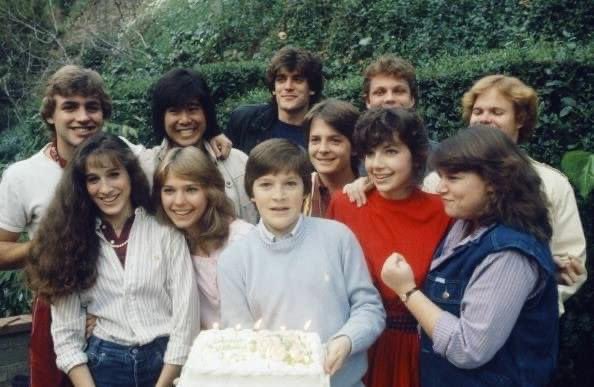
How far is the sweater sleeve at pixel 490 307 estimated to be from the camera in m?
2.34

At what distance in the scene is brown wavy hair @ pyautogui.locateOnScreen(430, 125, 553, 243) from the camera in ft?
8.15

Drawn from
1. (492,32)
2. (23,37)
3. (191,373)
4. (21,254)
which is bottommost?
(191,373)

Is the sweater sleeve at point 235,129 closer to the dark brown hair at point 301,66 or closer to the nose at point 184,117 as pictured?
the dark brown hair at point 301,66

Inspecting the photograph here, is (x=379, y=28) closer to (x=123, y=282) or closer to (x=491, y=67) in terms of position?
(x=491, y=67)

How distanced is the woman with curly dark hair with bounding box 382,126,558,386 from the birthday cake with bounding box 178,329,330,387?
491 millimetres

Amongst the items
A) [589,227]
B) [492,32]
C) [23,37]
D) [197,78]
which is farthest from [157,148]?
[23,37]

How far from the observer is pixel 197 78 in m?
3.95

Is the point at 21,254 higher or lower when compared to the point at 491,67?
lower

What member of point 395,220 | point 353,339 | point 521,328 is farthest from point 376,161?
point 521,328

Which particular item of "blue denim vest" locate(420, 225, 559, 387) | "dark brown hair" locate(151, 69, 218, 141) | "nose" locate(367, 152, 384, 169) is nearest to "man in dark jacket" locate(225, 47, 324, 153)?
"dark brown hair" locate(151, 69, 218, 141)

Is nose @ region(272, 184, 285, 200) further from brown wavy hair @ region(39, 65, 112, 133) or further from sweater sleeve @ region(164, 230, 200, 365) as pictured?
brown wavy hair @ region(39, 65, 112, 133)

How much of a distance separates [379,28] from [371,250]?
8.95 metres

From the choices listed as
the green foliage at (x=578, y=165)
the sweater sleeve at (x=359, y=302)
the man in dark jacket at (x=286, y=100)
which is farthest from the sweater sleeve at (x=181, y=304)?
the green foliage at (x=578, y=165)

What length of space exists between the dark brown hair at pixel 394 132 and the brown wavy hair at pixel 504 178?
0.49 meters
